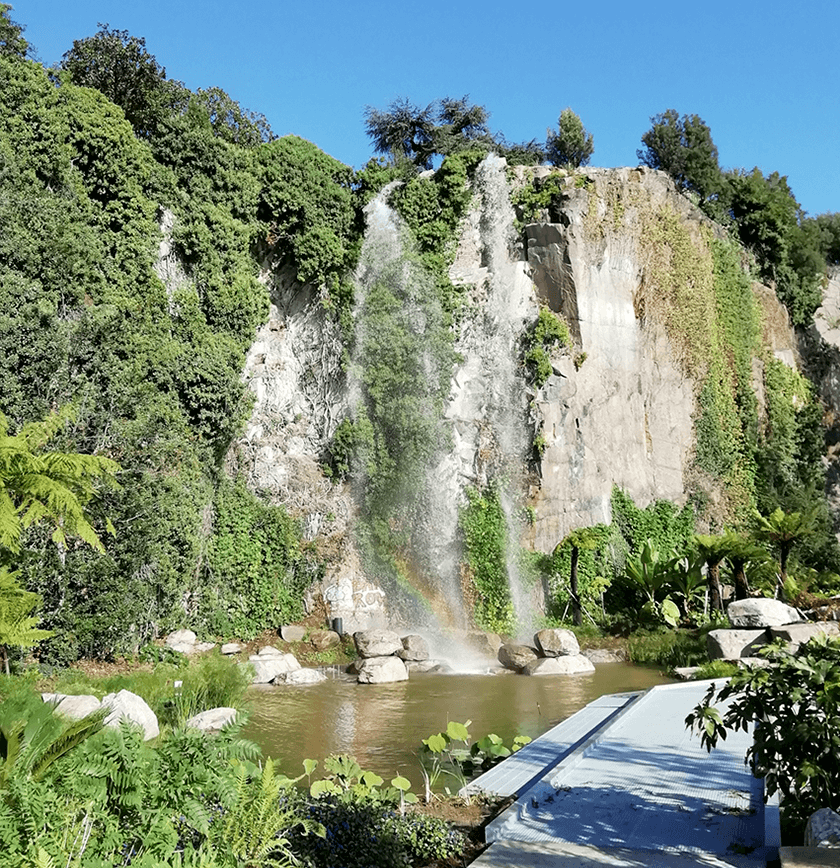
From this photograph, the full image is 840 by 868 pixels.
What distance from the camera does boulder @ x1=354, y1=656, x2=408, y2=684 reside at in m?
12.9

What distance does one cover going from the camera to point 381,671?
42.8ft

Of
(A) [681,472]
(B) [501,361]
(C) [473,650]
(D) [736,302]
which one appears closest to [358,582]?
(C) [473,650]

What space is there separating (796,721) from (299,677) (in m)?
10.5

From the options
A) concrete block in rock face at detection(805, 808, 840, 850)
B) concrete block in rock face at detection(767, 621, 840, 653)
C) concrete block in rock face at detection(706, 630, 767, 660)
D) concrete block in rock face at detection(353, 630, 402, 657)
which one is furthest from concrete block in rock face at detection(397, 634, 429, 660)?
concrete block in rock face at detection(805, 808, 840, 850)

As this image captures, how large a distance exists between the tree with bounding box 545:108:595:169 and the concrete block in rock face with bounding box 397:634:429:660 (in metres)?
14.9

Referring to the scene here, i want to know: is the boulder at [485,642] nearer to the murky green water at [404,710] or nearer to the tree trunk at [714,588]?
the murky green water at [404,710]

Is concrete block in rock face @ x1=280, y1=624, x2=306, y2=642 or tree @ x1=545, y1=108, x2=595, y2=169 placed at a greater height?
tree @ x1=545, y1=108, x2=595, y2=169

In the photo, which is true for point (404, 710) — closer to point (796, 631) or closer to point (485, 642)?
point (796, 631)

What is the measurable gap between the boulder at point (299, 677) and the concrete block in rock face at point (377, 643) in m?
0.94

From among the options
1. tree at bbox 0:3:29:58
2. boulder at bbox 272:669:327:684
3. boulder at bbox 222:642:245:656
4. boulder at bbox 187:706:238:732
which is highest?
tree at bbox 0:3:29:58

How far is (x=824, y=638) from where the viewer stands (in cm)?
431

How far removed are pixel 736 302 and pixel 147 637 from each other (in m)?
16.4

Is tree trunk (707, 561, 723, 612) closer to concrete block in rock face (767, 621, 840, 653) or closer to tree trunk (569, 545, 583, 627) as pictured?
tree trunk (569, 545, 583, 627)

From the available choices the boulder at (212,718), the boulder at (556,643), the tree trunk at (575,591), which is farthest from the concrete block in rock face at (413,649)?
the boulder at (212,718)
